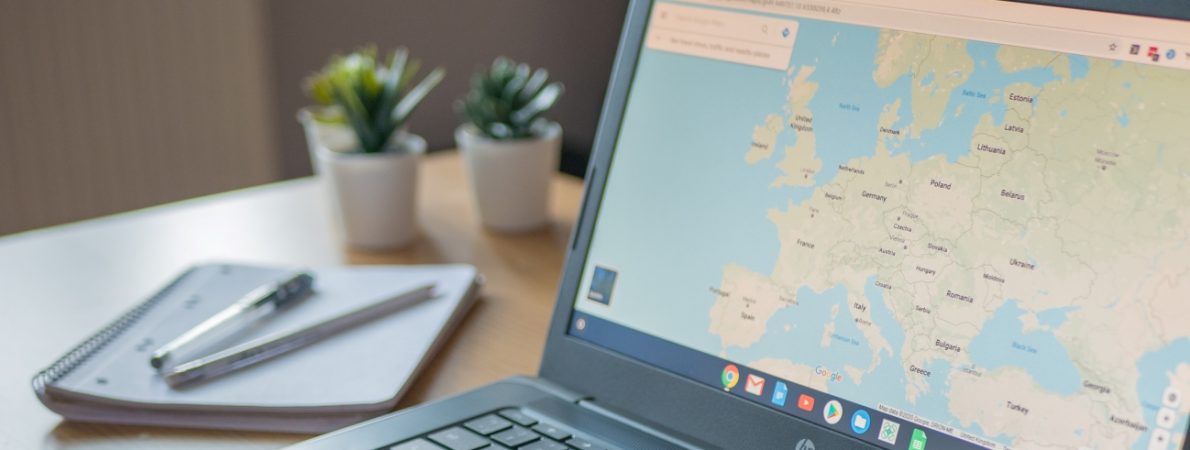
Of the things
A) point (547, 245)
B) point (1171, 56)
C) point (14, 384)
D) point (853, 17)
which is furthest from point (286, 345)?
point (1171, 56)

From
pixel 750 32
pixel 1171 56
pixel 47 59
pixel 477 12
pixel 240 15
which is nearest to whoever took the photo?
pixel 1171 56

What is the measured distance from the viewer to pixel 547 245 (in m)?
1.05

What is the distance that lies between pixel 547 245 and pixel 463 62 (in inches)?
17.6

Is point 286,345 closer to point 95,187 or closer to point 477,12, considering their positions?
point 477,12

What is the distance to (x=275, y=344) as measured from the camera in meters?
0.78

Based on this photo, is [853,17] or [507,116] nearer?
[853,17]

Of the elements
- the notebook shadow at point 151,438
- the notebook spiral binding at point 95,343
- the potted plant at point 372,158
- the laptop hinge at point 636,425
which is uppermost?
the potted plant at point 372,158

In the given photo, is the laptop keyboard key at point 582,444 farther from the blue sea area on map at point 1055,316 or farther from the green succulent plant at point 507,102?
the green succulent plant at point 507,102

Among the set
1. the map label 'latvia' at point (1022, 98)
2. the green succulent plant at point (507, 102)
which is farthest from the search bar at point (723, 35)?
the green succulent plant at point (507, 102)

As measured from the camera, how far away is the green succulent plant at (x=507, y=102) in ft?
3.41

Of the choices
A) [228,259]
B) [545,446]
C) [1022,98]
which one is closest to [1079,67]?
[1022,98]

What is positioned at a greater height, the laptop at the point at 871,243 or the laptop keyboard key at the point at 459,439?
the laptop at the point at 871,243

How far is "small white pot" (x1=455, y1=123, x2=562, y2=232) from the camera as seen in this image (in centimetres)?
104

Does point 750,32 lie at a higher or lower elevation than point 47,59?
higher
